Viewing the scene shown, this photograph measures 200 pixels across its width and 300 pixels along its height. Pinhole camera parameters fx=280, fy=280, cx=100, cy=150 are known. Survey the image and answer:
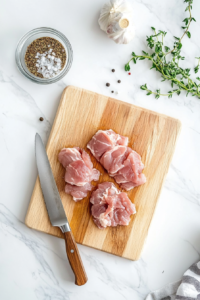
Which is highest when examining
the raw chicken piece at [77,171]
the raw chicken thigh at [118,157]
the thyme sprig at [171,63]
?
the thyme sprig at [171,63]

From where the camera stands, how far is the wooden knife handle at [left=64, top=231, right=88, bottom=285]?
78.2 inches

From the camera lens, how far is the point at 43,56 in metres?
1.98

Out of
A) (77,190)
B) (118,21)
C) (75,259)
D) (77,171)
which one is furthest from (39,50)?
(75,259)

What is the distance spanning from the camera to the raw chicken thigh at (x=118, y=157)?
6.59ft

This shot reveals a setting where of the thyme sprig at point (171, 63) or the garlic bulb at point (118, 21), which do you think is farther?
the thyme sprig at point (171, 63)

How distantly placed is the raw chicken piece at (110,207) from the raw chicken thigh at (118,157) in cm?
10

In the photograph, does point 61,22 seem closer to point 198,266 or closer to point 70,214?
point 70,214

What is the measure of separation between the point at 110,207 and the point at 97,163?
1.11ft

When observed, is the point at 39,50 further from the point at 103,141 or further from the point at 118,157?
the point at 118,157

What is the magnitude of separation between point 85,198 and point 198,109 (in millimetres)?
1124

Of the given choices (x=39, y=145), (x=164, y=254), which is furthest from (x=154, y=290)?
(x=39, y=145)

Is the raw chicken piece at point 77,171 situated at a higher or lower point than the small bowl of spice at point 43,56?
lower

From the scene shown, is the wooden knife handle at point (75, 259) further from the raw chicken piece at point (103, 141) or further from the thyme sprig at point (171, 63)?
the thyme sprig at point (171, 63)

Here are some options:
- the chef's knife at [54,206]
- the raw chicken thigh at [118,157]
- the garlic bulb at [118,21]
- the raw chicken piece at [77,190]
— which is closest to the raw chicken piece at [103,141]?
the raw chicken thigh at [118,157]
